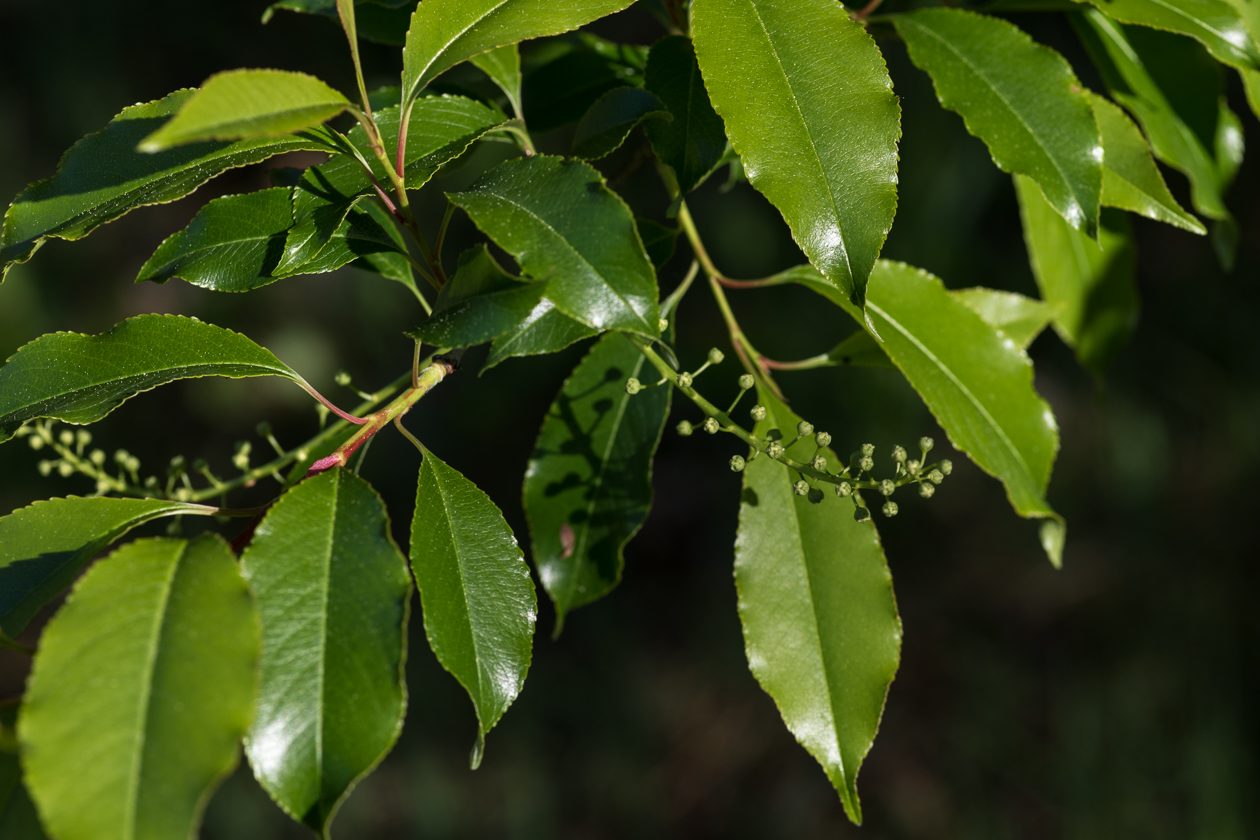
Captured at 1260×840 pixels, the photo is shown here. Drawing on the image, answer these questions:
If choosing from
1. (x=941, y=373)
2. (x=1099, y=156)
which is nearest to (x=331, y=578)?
(x=941, y=373)

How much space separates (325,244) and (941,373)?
50 cm

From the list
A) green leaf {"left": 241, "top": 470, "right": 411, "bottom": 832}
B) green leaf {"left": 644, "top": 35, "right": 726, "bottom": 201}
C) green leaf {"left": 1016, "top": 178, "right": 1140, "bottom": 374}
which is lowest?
green leaf {"left": 1016, "top": 178, "right": 1140, "bottom": 374}

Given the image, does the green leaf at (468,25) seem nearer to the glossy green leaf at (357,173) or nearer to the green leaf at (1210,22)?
the glossy green leaf at (357,173)

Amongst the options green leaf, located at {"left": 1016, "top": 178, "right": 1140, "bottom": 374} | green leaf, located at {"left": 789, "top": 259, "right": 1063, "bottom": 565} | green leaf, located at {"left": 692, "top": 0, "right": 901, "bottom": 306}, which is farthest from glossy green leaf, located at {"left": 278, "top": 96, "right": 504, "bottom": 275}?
green leaf, located at {"left": 1016, "top": 178, "right": 1140, "bottom": 374}

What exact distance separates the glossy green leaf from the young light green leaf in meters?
0.10

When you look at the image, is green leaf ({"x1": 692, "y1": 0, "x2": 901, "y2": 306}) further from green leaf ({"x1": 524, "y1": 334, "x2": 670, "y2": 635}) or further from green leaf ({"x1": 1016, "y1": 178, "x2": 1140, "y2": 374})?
green leaf ({"x1": 1016, "y1": 178, "x2": 1140, "y2": 374})

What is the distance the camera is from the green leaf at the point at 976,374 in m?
0.75

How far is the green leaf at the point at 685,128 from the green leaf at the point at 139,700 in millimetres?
388

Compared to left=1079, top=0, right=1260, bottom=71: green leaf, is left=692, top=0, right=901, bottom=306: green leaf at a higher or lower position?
higher

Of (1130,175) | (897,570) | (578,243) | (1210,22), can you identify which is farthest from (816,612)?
(897,570)

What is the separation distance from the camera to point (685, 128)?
64 centimetres

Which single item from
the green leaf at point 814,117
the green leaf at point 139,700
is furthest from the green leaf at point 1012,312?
the green leaf at point 139,700

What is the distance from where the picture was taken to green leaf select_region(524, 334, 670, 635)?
0.83 metres

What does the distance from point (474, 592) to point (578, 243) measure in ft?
0.78
